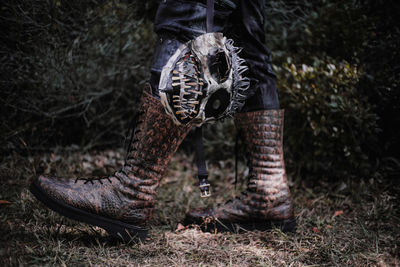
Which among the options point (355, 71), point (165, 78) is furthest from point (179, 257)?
point (355, 71)

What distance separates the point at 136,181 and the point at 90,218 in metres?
0.22

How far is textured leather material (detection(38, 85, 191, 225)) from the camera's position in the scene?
4.09 ft

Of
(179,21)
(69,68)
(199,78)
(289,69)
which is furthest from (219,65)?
(69,68)

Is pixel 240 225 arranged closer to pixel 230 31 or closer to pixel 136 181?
pixel 136 181

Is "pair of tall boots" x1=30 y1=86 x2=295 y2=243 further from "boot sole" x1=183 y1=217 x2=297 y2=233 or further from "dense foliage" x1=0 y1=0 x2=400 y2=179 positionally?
"dense foliage" x1=0 y1=0 x2=400 y2=179

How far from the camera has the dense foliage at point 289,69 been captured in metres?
1.93

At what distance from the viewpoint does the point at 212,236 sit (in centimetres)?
143

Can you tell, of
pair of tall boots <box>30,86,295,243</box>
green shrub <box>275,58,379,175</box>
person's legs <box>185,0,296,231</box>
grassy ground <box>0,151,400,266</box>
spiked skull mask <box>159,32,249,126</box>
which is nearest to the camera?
spiked skull mask <box>159,32,249,126</box>

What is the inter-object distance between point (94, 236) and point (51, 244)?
19 centimetres

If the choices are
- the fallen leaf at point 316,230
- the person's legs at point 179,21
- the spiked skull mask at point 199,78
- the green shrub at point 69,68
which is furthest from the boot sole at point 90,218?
the green shrub at point 69,68

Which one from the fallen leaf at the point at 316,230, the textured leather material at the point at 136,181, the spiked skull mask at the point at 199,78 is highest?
the spiked skull mask at the point at 199,78

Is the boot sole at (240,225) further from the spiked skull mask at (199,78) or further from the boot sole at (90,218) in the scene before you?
the spiked skull mask at (199,78)

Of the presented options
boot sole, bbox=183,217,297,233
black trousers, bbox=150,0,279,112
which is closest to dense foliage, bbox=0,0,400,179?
black trousers, bbox=150,0,279,112

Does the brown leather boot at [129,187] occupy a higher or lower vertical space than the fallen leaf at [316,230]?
higher
